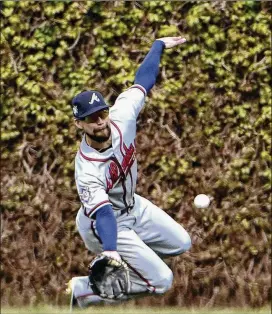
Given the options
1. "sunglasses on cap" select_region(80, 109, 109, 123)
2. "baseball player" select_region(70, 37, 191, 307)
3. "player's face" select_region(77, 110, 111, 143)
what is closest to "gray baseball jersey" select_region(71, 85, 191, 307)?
"baseball player" select_region(70, 37, 191, 307)

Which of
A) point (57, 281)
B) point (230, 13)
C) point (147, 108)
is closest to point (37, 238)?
point (57, 281)

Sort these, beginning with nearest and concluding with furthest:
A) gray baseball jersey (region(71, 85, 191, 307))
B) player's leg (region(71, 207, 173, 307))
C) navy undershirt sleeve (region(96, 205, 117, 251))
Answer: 1. navy undershirt sleeve (region(96, 205, 117, 251))
2. gray baseball jersey (region(71, 85, 191, 307))
3. player's leg (region(71, 207, 173, 307))

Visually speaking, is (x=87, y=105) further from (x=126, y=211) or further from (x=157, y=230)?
(x=157, y=230)

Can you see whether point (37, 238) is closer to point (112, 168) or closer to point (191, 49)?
point (191, 49)

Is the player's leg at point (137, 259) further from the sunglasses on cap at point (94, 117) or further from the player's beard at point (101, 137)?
the sunglasses on cap at point (94, 117)

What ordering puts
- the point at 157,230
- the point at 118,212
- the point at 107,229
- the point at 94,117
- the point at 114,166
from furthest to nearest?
the point at 157,230
the point at 118,212
the point at 114,166
the point at 94,117
the point at 107,229

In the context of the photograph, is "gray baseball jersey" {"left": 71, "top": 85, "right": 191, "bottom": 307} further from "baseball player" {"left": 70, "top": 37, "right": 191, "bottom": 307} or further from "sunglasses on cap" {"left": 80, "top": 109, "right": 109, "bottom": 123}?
"sunglasses on cap" {"left": 80, "top": 109, "right": 109, "bottom": 123}

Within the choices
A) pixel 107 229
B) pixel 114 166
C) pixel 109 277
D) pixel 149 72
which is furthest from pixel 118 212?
pixel 149 72

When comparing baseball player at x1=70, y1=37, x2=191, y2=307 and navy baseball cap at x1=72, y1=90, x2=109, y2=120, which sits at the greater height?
navy baseball cap at x1=72, y1=90, x2=109, y2=120
